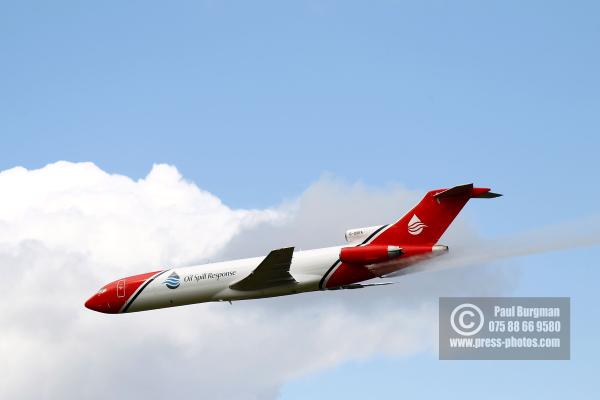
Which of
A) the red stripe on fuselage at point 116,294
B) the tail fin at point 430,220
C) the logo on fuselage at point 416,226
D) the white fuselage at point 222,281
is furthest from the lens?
the red stripe on fuselage at point 116,294

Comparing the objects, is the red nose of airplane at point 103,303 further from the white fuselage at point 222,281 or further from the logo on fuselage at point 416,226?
the logo on fuselage at point 416,226

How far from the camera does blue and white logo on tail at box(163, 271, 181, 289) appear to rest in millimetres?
57312

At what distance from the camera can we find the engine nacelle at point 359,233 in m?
55.3

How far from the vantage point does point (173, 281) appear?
2260 inches

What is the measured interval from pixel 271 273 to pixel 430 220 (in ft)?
29.9

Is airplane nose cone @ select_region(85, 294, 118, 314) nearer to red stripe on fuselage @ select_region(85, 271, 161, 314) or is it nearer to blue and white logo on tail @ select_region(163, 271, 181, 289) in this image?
red stripe on fuselage @ select_region(85, 271, 161, 314)

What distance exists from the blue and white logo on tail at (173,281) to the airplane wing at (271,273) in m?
3.43

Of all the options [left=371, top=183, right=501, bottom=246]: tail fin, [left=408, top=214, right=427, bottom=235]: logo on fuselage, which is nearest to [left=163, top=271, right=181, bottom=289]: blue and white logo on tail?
[left=371, top=183, right=501, bottom=246]: tail fin

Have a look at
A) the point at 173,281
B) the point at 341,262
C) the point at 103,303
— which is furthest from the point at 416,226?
the point at 103,303

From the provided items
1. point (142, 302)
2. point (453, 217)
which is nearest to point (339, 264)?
point (453, 217)

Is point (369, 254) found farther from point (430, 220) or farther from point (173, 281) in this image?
point (173, 281)

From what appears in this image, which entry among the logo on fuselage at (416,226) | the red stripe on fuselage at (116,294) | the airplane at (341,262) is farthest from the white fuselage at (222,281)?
the logo on fuselage at (416,226)

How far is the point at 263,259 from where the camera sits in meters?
54.3

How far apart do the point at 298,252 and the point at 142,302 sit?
33.4ft
